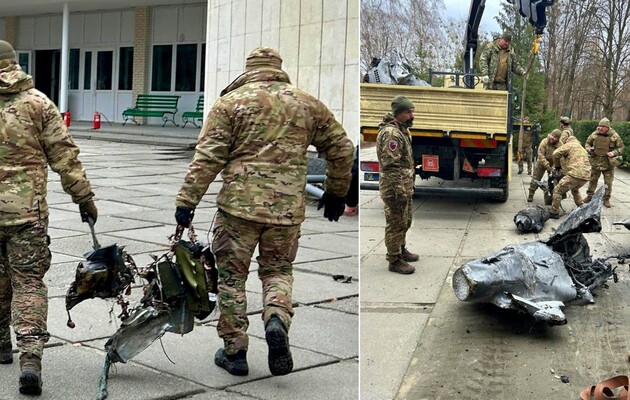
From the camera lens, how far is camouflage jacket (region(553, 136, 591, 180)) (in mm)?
3498

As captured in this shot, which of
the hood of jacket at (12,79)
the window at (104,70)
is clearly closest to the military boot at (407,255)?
the hood of jacket at (12,79)

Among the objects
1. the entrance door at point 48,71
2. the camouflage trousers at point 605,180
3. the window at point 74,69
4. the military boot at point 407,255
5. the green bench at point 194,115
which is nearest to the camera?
the military boot at point 407,255

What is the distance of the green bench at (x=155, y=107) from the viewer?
2435 cm

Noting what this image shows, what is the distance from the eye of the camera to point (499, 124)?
350cm

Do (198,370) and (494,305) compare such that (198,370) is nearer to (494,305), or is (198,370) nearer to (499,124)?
(494,305)

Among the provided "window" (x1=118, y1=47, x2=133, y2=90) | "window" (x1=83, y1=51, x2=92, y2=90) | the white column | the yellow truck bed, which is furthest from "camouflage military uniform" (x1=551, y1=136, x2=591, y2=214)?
"window" (x1=83, y1=51, x2=92, y2=90)

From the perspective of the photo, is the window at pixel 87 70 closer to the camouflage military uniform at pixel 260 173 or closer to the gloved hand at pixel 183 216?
the camouflage military uniform at pixel 260 173

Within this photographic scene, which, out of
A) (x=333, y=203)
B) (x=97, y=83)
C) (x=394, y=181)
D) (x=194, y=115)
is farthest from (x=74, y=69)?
(x=394, y=181)

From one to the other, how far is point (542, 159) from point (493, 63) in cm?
59

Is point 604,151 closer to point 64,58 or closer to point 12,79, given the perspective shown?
point 12,79

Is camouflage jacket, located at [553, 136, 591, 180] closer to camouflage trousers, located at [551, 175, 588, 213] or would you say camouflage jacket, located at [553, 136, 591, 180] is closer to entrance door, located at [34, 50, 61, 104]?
camouflage trousers, located at [551, 175, 588, 213]

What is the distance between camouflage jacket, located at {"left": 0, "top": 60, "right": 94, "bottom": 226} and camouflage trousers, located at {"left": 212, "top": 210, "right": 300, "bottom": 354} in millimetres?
748

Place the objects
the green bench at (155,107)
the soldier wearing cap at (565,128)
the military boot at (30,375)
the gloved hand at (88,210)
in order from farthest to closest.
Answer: the green bench at (155,107) < the gloved hand at (88,210) < the military boot at (30,375) < the soldier wearing cap at (565,128)

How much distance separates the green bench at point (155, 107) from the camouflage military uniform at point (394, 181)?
21.2 metres
